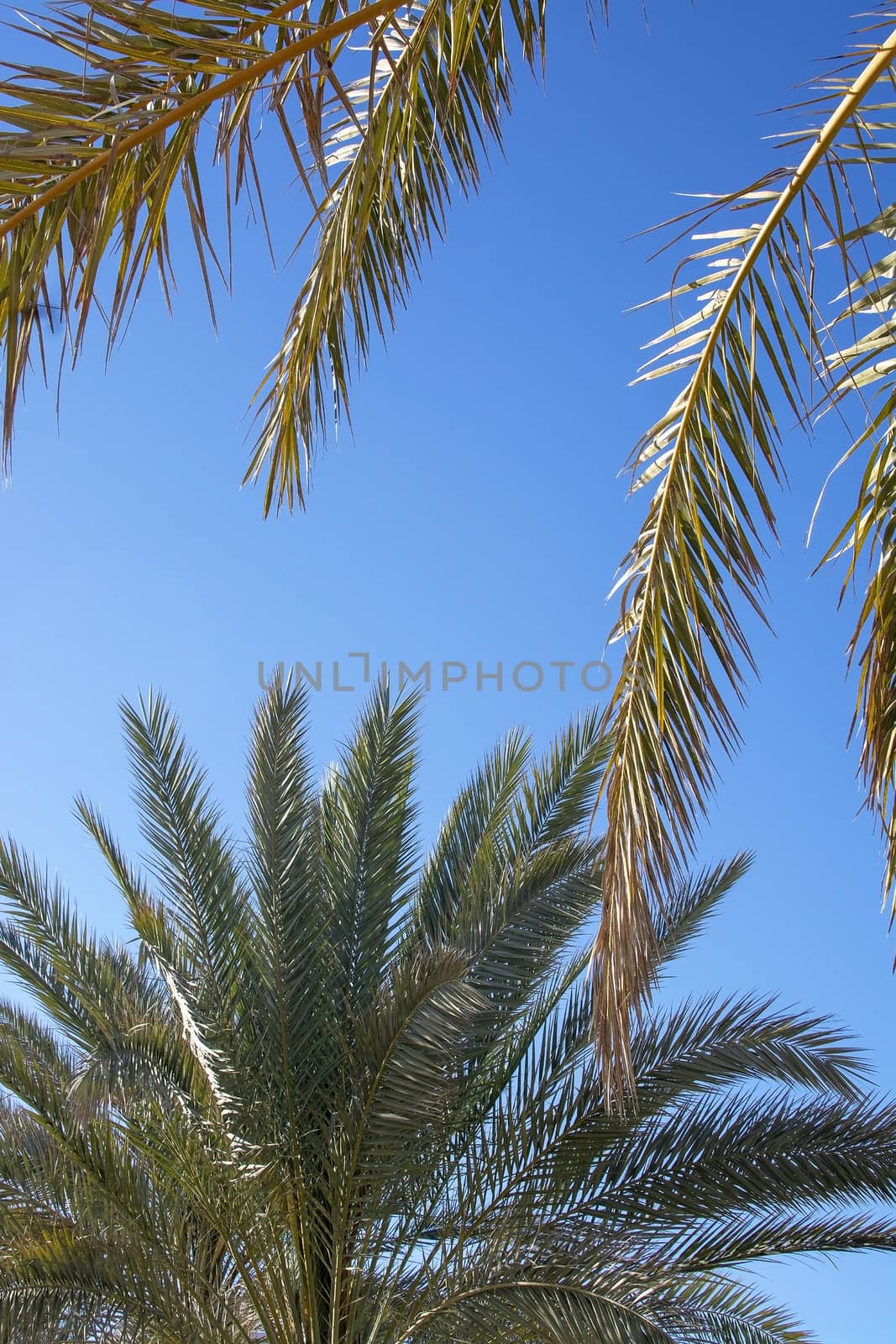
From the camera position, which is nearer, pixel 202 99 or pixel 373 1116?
pixel 202 99

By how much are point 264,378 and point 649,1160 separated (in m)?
4.63

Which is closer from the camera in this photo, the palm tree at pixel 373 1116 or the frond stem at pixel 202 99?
the frond stem at pixel 202 99

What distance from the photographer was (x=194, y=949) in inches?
265

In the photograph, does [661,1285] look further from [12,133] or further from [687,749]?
[12,133]

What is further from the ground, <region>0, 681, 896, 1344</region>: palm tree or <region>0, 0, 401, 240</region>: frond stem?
<region>0, 0, 401, 240</region>: frond stem

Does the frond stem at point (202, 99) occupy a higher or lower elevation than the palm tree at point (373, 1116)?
higher

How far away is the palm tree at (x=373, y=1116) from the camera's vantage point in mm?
5910

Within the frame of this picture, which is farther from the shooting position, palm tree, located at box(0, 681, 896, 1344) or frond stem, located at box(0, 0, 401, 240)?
palm tree, located at box(0, 681, 896, 1344)

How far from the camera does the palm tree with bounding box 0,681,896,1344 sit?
5910mm

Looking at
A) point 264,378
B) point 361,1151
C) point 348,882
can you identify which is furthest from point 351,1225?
point 264,378

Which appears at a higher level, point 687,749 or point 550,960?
point 687,749

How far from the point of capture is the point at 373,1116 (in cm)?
615

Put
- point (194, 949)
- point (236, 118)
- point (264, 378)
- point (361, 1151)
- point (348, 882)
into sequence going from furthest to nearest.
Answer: point (348, 882) → point (194, 949) → point (361, 1151) → point (264, 378) → point (236, 118)

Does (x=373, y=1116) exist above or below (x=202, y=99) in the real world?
below
